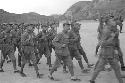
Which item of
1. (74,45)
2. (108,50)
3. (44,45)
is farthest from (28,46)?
(108,50)

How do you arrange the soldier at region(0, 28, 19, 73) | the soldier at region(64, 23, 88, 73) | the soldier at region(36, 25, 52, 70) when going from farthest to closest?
1. the soldier at region(36, 25, 52, 70)
2. the soldier at region(0, 28, 19, 73)
3. the soldier at region(64, 23, 88, 73)

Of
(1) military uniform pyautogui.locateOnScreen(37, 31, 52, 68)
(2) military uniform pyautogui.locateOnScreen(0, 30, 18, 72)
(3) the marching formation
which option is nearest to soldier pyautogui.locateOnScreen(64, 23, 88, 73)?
(3) the marching formation

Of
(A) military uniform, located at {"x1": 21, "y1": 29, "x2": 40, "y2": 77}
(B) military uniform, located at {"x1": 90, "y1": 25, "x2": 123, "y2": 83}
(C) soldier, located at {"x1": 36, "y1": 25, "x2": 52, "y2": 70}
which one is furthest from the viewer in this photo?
(C) soldier, located at {"x1": 36, "y1": 25, "x2": 52, "y2": 70}

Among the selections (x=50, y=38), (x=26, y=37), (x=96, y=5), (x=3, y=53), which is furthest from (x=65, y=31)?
(x=96, y=5)

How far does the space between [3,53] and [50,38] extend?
178cm

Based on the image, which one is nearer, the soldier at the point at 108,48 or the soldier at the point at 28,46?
→ the soldier at the point at 108,48

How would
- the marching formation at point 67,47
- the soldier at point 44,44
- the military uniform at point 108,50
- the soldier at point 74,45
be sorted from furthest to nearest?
the soldier at point 44,44 → the soldier at point 74,45 → the marching formation at point 67,47 → the military uniform at point 108,50

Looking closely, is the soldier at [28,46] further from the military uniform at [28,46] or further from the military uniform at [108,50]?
the military uniform at [108,50]

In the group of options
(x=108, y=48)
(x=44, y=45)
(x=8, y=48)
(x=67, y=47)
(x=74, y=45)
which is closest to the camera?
(x=108, y=48)

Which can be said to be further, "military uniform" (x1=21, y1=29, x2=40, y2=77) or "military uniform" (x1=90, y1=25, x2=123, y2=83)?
"military uniform" (x1=21, y1=29, x2=40, y2=77)

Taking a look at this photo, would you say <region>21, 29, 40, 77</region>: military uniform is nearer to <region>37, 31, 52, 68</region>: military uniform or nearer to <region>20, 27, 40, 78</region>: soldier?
<region>20, 27, 40, 78</region>: soldier

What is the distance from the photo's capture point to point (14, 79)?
8.94 metres

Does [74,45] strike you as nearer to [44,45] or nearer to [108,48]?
[44,45]

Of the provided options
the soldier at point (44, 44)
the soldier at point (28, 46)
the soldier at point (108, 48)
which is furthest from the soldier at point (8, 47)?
the soldier at point (108, 48)
